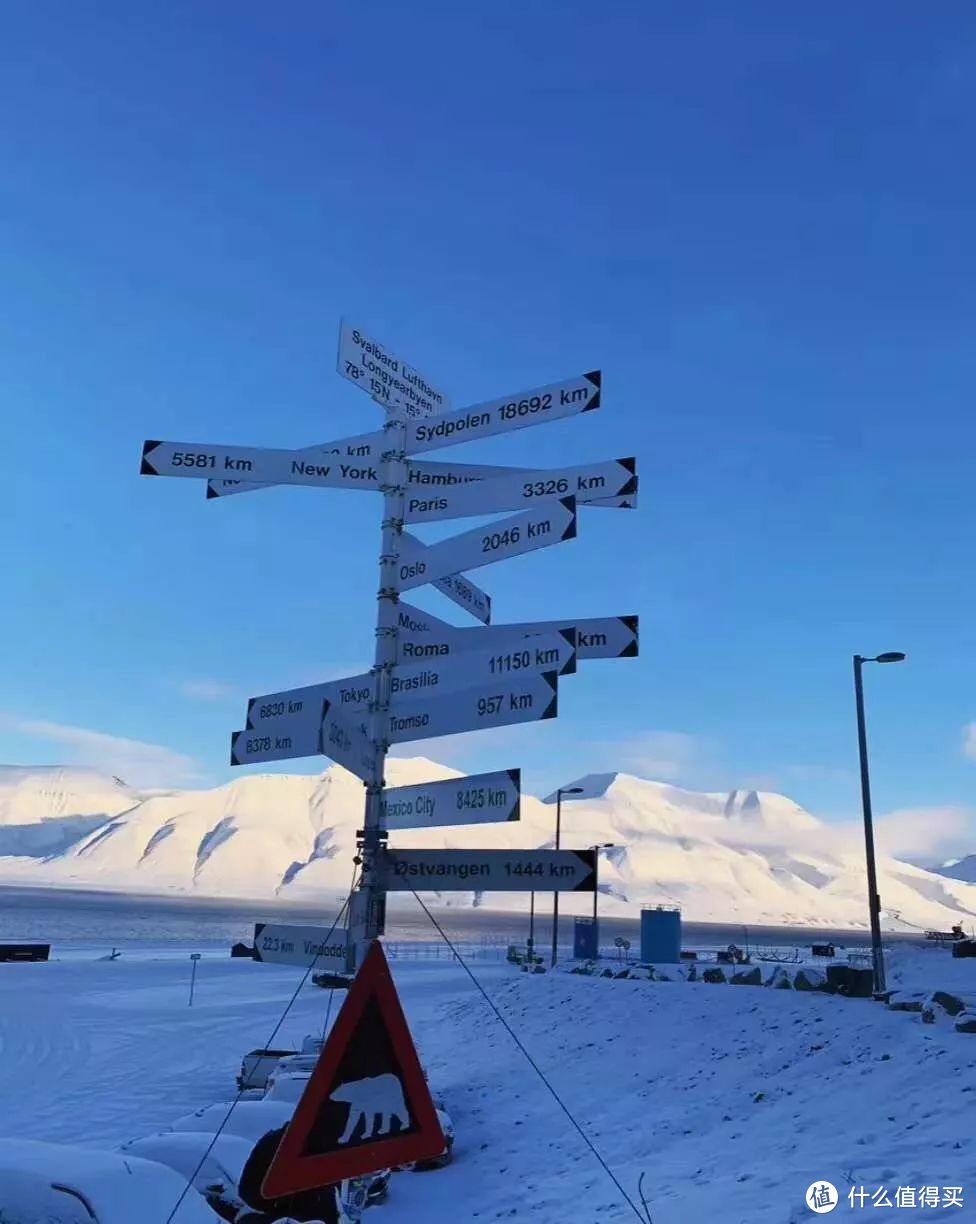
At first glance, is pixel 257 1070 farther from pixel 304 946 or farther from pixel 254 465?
pixel 254 465

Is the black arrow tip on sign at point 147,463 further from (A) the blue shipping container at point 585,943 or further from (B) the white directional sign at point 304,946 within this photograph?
(A) the blue shipping container at point 585,943

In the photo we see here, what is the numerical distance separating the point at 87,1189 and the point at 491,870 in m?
3.47

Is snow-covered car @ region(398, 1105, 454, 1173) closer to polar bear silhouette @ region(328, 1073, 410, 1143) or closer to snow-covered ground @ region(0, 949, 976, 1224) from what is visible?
snow-covered ground @ region(0, 949, 976, 1224)

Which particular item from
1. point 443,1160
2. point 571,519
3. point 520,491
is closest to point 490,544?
point 520,491

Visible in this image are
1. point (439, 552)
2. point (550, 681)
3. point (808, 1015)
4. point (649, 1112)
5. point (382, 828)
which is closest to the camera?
point (550, 681)

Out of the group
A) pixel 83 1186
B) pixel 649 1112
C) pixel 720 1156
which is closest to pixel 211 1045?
pixel 649 1112

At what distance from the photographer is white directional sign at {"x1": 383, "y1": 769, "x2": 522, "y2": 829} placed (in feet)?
18.1

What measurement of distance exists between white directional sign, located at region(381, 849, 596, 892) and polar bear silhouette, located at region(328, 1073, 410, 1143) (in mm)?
1158

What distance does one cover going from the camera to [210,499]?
7805mm

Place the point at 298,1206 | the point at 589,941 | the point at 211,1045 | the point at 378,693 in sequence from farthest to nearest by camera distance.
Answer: the point at 589,941, the point at 211,1045, the point at 298,1206, the point at 378,693

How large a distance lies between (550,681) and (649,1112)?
10916mm

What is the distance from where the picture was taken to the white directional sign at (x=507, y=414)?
6.90m

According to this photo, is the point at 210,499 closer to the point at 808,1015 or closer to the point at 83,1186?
the point at 83,1186

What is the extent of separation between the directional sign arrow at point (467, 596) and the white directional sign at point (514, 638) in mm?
723
